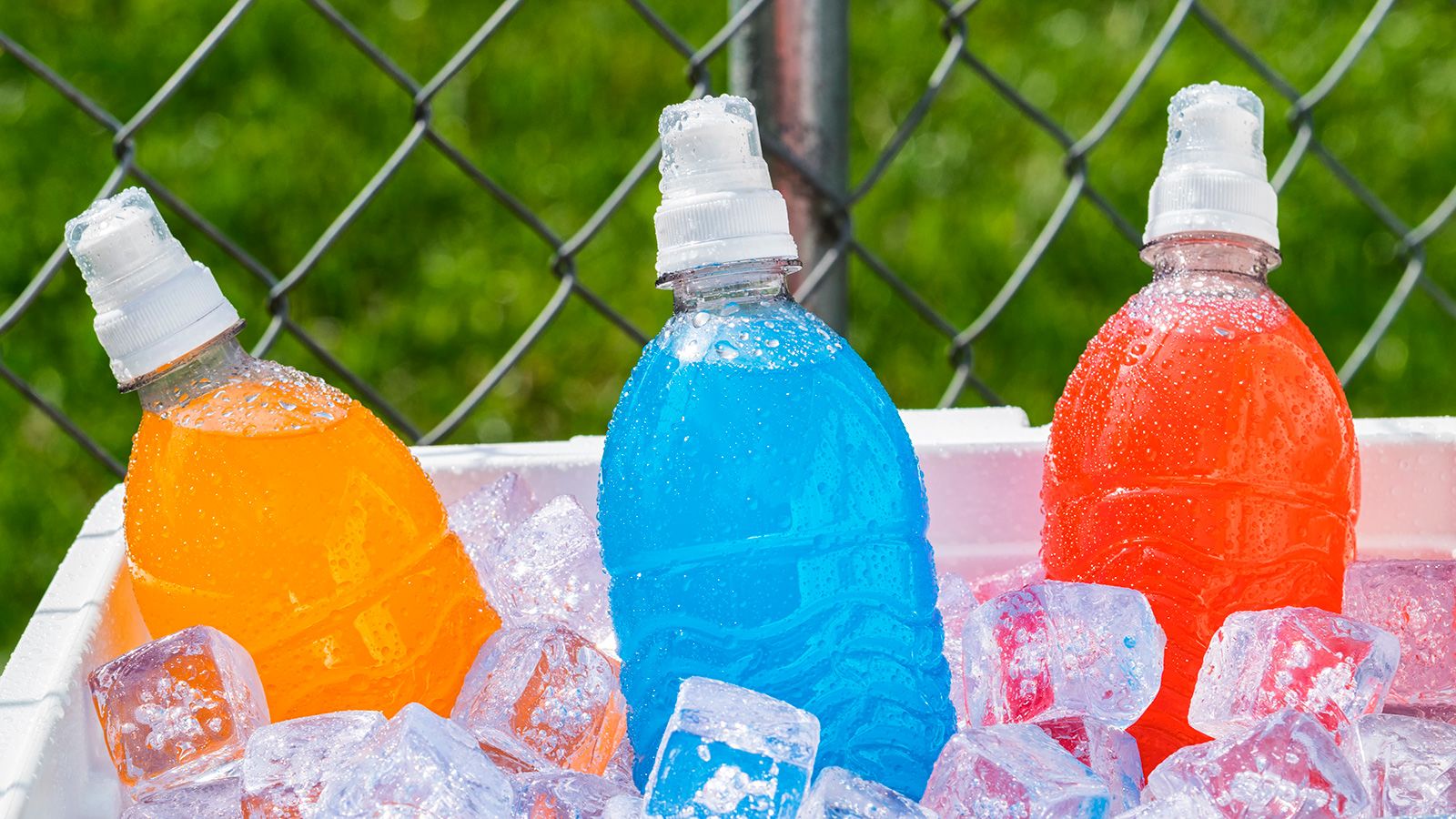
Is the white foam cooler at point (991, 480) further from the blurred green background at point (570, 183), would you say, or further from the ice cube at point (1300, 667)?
the blurred green background at point (570, 183)

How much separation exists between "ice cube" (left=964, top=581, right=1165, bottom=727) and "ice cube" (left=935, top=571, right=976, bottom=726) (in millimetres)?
57

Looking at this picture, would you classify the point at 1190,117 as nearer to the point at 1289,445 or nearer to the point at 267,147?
the point at 1289,445

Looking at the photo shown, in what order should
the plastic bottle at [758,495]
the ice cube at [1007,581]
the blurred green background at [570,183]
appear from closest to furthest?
1. the plastic bottle at [758,495]
2. the ice cube at [1007,581]
3. the blurred green background at [570,183]

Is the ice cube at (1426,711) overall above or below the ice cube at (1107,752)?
above

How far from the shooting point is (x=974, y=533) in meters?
1.31

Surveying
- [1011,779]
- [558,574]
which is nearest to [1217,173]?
[1011,779]

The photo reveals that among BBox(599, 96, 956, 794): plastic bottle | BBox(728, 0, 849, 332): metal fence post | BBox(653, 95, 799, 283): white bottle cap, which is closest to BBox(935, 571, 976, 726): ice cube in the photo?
BBox(599, 96, 956, 794): plastic bottle

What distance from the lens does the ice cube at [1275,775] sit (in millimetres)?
887

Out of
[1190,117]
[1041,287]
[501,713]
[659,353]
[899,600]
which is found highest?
[1041,287]

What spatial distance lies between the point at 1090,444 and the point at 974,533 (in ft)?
0.77

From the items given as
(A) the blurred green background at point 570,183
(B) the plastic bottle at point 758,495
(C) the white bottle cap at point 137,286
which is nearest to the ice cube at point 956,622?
(B) the plastic bottle at point 758,495

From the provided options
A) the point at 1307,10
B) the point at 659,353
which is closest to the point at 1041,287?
the point at 1307,10

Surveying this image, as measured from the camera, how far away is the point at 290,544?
3.34 feet

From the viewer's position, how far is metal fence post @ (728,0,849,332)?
4.56 ft
